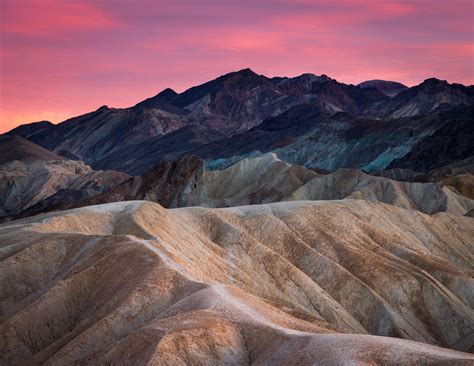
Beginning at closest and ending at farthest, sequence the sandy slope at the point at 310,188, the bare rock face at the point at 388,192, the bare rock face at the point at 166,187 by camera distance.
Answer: the bare rock face at the point at 388,192 → the sandy slope at the point at 310,188 → the bare rock face at the point at 166,187

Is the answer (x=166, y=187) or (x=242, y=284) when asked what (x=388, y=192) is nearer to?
(x=166, y=187)

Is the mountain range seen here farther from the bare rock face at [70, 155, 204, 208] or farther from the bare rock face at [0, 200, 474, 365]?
the bare rock face at [70, 155, 204, 208]

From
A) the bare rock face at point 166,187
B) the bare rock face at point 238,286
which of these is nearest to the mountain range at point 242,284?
the bare rock face at point 238,286

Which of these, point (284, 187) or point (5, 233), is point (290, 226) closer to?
point (5, 233)

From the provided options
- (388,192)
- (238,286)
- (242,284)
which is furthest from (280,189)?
(238,286)

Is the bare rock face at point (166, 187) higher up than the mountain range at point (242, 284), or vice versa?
the bare rock face at point (166, 187)

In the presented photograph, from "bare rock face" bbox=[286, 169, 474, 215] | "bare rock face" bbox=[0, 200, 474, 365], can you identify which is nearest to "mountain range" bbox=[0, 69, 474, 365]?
"bare rock face" bbox=[0, 200, 474, 365]

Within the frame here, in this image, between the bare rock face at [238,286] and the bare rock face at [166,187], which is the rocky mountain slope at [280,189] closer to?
the bare rock face at [166,187]

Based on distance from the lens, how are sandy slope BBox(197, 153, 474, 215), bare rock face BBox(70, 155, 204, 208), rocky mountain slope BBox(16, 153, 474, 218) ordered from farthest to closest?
bare rock face BBox(70, 155, 204, 208) → rocky mountain slope BBox(16, 153, 474, 218) → sandy slope BBox(197, 153, 474, 215)
